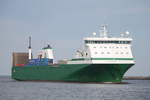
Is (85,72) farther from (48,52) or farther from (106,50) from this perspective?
(48,52)

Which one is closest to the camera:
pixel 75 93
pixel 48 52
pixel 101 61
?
pixel 75 93

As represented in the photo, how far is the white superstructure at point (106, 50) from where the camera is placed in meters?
64.8

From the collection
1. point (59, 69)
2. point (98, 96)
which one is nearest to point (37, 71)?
point (59, 69)

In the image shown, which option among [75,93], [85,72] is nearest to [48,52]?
[85,72]

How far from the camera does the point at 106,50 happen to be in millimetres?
65438

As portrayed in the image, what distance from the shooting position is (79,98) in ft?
141

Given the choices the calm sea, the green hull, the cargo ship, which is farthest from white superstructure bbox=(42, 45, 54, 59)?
the calm sea

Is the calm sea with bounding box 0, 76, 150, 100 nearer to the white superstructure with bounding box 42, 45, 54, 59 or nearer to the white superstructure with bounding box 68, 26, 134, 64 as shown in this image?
the white superstructure with bounding box 68, 26, 134, 64

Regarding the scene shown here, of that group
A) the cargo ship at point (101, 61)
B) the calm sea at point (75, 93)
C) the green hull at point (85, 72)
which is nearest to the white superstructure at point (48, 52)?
the green hull at point (85, 72)

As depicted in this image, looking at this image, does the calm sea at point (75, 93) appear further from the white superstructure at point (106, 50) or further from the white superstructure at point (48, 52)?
the white superstructure at point (48, 52)

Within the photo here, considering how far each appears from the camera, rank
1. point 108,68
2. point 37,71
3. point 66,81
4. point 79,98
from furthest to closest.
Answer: point 37,71 < point 66,81 < point 108,68 < point 79,98

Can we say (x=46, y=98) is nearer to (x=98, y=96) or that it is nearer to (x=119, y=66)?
(x=98, y=96)

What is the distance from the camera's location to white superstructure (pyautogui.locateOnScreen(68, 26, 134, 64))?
6481cm

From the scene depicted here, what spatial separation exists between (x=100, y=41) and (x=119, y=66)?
4.27 m
